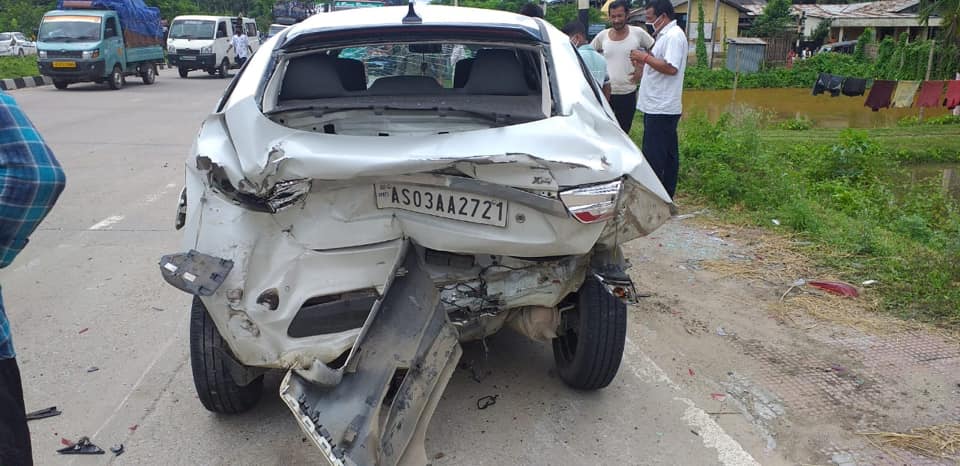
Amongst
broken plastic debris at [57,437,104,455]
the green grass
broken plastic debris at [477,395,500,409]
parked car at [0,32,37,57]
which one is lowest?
broken plastic debris at [477,395,500,409]

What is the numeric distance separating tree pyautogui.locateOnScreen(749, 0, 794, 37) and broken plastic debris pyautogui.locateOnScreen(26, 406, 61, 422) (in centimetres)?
4801

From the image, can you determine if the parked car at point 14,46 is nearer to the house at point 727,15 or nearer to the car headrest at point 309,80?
the car headrest at point 309,80

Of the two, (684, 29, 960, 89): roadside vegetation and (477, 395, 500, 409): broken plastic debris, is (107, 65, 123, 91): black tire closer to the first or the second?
(477, 395, 500, 409): broken plastic debris

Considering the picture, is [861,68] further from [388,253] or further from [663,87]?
[388,253]

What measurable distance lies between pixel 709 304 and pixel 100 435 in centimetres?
354

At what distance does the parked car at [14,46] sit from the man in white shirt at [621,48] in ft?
105

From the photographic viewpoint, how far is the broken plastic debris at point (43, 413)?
11.4 ft

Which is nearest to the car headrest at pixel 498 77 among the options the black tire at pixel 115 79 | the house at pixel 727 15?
the black tire at pixel 115 79

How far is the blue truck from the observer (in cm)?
1872

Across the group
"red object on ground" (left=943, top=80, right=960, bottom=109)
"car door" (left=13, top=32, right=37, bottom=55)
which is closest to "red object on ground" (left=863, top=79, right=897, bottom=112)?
"red object on ground" (left=943, top=80, right=960, bottom=109)

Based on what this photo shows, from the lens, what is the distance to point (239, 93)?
3.43 meters

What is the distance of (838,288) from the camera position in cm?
496

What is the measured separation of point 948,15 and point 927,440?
23561 millimetres

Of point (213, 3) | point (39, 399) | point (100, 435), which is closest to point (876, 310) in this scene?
point (100, 435)
